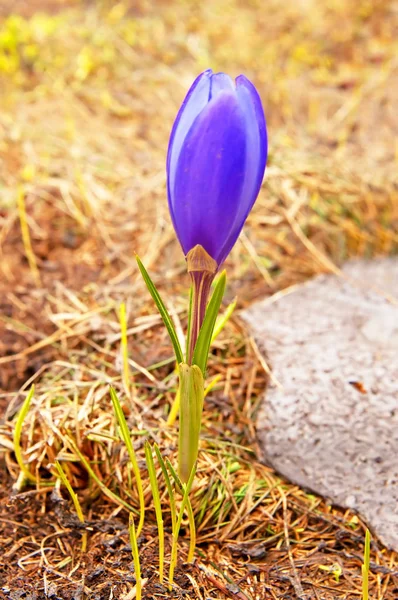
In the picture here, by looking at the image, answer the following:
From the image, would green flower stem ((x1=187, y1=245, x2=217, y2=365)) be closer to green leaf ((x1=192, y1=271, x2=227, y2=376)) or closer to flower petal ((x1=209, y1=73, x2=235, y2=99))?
green leaf ((x1=192, y1=271, x2=227, y2=376))

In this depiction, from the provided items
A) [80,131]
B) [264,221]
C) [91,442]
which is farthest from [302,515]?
[80,131]

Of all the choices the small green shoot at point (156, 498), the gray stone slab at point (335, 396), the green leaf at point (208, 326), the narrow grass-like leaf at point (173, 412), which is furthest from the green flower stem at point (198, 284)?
the gray stone slab at point (335, 396)

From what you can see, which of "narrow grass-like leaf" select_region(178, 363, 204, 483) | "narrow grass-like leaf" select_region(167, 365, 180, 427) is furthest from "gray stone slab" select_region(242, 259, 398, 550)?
"narrow grass-like leaf" select_region(178, 363, 204, 483)

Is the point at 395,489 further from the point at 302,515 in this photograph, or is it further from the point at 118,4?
the point at 118,4

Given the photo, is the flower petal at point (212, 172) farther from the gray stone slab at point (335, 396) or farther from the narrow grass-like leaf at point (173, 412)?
the gray stone slab at point (335, 396)

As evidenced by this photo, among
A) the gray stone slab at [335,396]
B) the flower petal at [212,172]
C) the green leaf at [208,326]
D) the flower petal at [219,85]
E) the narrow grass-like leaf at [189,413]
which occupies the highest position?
the flower petal at [219,85]

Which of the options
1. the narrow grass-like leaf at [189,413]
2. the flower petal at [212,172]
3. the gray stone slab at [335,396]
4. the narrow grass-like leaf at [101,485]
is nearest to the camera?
the flower petal at [212,172]

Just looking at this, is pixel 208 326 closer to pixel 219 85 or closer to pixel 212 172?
pixel 212 172
